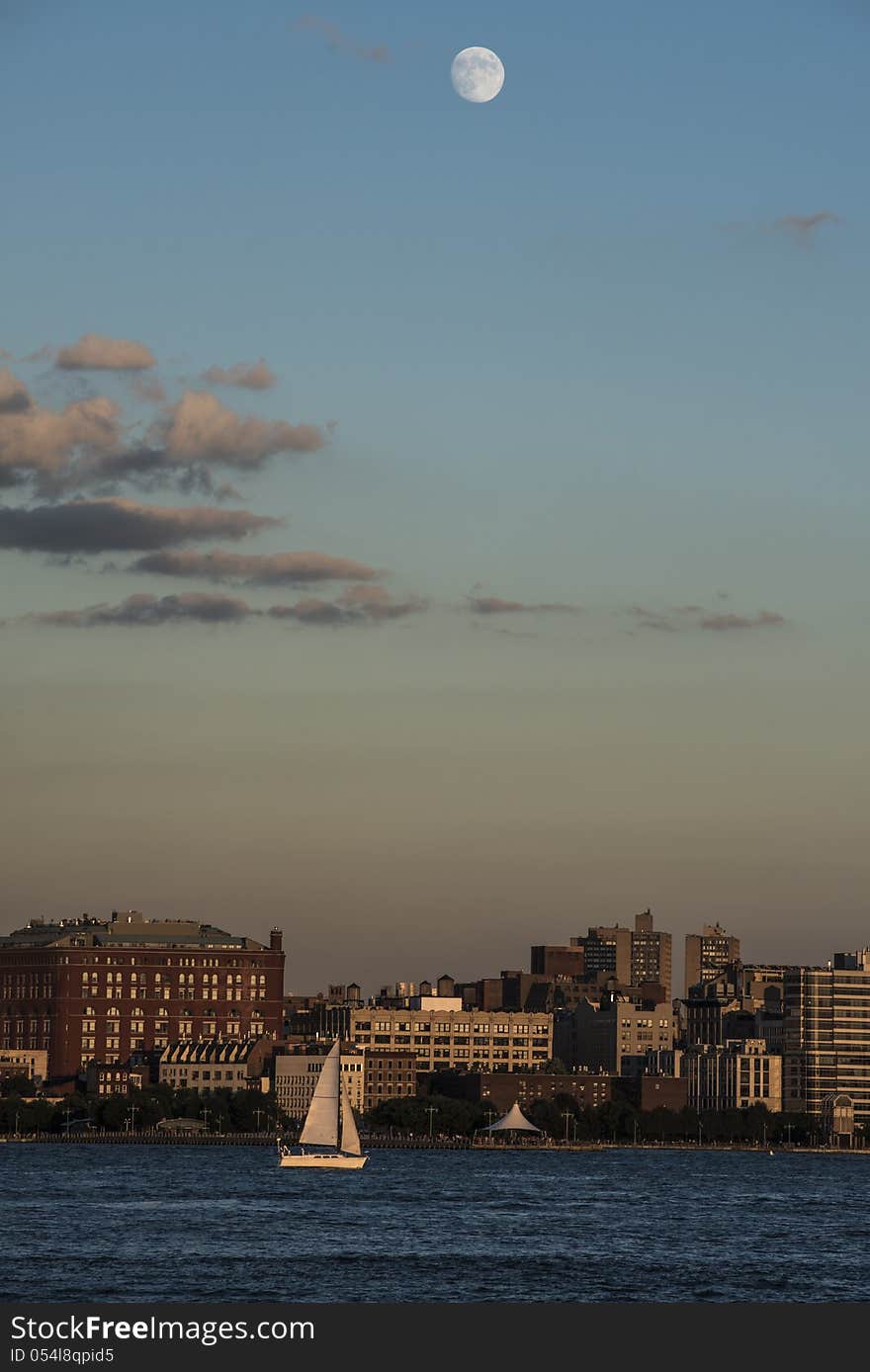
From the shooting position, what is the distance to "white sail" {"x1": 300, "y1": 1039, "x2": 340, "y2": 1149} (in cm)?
17962

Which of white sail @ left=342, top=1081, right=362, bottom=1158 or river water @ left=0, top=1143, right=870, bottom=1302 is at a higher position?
white sail @ left=342, top=1081, right=362, bottom=1158

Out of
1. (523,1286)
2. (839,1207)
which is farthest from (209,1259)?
(839,1207)

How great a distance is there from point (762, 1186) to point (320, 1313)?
139m

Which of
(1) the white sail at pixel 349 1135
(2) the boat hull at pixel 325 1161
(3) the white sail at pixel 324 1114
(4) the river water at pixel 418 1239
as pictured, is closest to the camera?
(4) the river water at pixel 418 1239

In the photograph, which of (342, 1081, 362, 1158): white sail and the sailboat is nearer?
the sailboat

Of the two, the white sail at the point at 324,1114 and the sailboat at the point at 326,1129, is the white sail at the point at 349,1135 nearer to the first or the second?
the sailboat at the point at 326,1129

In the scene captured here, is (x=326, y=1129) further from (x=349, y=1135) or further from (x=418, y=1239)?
(x=418, y=1239)

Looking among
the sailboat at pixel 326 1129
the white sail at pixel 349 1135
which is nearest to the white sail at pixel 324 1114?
the sailboat at pixel 326 1129

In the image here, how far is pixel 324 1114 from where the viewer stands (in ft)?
594

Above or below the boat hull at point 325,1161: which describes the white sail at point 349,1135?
above

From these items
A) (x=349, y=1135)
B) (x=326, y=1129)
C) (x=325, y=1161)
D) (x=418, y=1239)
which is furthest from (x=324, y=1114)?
(x=418, y=1239)

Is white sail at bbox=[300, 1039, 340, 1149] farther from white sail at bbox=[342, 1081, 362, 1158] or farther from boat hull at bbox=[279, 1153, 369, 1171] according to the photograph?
white sail at bbox=[342, 1081, 362, 1158]

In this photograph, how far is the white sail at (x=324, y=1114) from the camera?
17962 centimetres

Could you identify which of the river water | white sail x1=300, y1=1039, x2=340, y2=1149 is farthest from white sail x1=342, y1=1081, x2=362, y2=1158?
the river water
